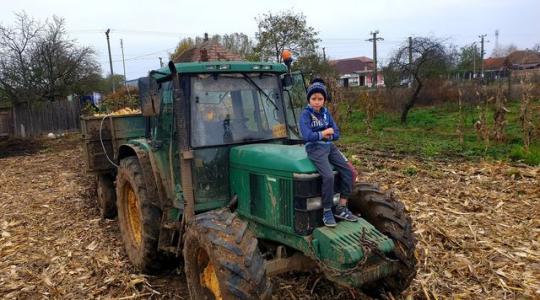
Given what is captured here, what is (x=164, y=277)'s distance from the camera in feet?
18.1

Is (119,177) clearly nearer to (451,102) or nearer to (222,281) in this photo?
(222,281)

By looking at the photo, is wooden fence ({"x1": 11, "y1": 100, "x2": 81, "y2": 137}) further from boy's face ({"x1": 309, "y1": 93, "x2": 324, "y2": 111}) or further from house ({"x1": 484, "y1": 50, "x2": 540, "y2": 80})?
house ({"x1": 484, "y1": 50, "x2": 540, "y2": 80})

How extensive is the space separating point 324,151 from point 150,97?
187 centimetres

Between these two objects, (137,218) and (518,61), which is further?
(518,61)

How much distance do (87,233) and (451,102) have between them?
777 inches

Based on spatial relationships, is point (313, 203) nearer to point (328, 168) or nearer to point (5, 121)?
point (328, 168)

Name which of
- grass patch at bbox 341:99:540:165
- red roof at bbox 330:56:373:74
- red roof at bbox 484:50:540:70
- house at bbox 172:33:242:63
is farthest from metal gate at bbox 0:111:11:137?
red roof at bbox 330:56:373:74

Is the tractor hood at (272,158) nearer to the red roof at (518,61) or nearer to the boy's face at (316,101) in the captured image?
the boy's face at (316,101)

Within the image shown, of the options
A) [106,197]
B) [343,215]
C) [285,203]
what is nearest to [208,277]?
[285,203]

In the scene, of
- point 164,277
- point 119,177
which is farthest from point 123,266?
point 119,177

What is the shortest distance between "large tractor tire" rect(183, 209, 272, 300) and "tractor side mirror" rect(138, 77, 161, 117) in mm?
1266

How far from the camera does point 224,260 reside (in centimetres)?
370

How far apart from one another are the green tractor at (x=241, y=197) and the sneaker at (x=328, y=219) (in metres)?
0.06

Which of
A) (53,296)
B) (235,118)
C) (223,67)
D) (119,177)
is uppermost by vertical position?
(223,67)
